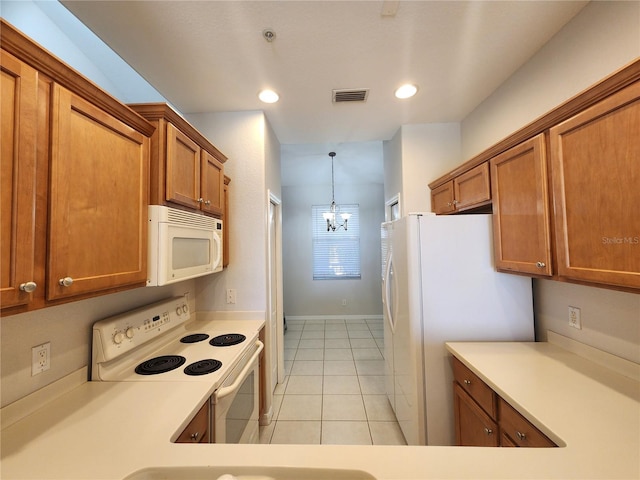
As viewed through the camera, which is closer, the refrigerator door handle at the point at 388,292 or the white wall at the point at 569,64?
the white wall at the point at 569,64

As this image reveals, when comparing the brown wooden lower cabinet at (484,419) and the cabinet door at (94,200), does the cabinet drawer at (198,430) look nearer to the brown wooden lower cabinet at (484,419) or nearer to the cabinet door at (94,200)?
the cabinet door at (94,200)

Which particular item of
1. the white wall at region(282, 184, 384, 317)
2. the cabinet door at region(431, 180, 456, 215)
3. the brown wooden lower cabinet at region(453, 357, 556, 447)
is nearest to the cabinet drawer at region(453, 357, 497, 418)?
the brown wooden lower cabinet at region(453, 357, 556, 447)

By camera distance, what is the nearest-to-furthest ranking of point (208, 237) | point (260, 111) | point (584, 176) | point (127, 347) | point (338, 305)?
point (584, 176) → point (127, 347) → point (208, 237) → point (260, 111) → point (338, 305)

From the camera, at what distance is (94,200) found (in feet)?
3.35

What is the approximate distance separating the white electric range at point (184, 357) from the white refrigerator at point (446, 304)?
112 centimetres

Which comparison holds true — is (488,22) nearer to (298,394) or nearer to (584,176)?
(584,176)

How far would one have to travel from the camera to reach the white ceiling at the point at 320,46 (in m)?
1.35

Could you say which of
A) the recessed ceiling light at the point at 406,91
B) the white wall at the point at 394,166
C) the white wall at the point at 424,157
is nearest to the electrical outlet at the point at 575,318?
the white wall at the point at 424,157

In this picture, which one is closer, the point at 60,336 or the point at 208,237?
the point at 60,336

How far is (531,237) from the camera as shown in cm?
140

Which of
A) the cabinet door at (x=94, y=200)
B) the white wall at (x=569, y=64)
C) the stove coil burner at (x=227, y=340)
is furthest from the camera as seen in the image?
the stove coil burner at (x=227, y=340)

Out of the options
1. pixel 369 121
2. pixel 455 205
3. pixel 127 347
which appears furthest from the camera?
pixel 369 121

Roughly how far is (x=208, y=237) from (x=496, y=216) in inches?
76.7

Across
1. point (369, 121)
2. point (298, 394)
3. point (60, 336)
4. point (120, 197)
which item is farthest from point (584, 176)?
point (298, 394)
